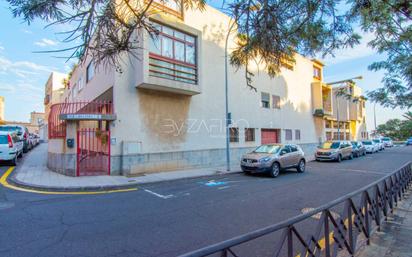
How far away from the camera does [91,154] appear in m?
11.0

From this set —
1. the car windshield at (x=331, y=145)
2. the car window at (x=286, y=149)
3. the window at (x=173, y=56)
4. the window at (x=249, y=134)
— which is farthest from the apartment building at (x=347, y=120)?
the window at (x=173, y=56)

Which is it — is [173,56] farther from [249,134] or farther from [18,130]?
[18,130]

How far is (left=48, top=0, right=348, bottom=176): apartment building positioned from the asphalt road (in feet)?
10.7

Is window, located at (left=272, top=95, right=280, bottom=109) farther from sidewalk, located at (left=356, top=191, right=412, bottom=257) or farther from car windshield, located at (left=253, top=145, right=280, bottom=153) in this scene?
sidewalk, located at (left=356, top=191, right=412, bottom=257)

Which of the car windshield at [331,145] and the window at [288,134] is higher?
the window at [288,134]

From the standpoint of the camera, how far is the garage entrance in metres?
19.6

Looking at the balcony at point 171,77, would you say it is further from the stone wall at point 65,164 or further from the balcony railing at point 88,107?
the stone wall at point 65,164

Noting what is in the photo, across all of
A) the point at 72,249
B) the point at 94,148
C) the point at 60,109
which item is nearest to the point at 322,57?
the point at 72,249

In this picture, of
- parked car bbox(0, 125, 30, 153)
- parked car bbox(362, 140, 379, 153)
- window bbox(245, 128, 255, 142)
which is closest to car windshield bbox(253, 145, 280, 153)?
window bbox(245, 128, 255, 142)

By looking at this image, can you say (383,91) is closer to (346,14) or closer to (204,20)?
(346,14)

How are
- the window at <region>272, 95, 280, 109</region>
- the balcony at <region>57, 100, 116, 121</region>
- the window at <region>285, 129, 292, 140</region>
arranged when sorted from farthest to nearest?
the window at <region>285, 129, 292, 140</region> → the window at <region>272, 95, 280, 109</region> → the balcony at <region>57, 100, 116, 121</region>

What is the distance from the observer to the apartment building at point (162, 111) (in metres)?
11.1

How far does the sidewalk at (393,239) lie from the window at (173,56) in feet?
Answer: 34.9

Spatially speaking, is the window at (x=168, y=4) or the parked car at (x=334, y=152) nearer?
the window at (x=168, y=4)
